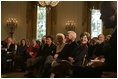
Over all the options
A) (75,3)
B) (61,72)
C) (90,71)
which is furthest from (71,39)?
(75,3)

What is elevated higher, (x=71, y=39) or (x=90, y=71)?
(x=71, y=39)

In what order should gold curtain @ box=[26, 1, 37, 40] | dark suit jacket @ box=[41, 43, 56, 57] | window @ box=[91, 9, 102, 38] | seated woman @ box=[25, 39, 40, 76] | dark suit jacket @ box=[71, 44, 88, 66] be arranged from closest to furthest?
1. dark suit jacket @ box=[71, 44, 88, 66]
2. dark suit jacket @ box=[41, 43, 56, 57]
3. seated woman @ box=[25, 39, 40, 76]
4. window @ box=[91, 9, 102, 38]
5. gold curtain @ box=[26, 1, 37, 40]

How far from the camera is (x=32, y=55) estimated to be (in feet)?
22.8

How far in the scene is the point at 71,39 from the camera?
556cm

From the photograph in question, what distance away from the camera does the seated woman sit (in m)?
6.71

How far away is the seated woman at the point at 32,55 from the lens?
22.0ft

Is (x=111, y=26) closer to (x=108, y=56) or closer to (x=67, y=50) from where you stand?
(x=108, y=56)

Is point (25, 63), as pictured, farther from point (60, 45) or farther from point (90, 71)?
point (90, 71)

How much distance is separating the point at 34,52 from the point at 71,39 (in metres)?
1.95

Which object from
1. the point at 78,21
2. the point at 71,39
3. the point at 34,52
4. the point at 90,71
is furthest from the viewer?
the point at 78,21

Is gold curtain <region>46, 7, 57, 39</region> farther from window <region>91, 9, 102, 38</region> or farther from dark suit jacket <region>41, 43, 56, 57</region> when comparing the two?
dark suit jacket <region>41, 43, 56, 57</region>

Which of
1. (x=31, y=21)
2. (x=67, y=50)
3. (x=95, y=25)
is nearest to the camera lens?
(x=67, y=50)

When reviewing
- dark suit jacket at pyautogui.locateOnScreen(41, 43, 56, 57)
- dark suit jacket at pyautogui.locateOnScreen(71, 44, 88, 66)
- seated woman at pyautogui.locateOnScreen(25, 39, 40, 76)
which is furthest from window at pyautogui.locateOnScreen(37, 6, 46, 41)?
dark suit jacket at pyautogui.locateOnScreen(71, 44, 88, 66)

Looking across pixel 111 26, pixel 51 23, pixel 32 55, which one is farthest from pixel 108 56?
pixel 51 23
